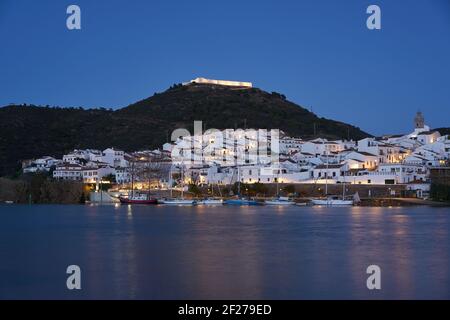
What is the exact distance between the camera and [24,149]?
86875mm

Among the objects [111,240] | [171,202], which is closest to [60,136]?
[171,202]

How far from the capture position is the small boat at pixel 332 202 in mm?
52062

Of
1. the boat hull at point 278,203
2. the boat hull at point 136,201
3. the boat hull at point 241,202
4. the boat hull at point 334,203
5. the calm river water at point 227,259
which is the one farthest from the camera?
the boat hull at point 136,201

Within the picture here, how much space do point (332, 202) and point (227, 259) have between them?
109 ft

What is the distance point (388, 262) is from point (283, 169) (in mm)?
41874

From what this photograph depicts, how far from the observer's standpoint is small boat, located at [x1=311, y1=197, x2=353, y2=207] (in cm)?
5206

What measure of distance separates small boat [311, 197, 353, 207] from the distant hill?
4005cm

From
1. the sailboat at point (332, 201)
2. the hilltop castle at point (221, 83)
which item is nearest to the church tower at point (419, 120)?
the sailboat at point (332, 201)

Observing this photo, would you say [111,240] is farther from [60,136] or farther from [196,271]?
[60,136]

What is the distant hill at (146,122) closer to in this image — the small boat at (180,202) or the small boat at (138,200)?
the small boat at (138,200)

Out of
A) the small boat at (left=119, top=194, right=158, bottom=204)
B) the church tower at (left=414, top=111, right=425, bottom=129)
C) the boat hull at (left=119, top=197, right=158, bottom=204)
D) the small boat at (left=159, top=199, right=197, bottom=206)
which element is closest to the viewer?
the small boat at (left=159, top=199, right=197, bottom=206)

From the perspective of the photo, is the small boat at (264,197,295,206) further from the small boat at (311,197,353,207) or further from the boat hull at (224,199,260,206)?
the small boat at (311,197,353,207)

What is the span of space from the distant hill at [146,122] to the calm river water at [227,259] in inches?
2161

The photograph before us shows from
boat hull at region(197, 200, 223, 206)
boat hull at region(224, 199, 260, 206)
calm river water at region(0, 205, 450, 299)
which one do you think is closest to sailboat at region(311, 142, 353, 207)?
boat hull at region(224, 199, 260, 206)
